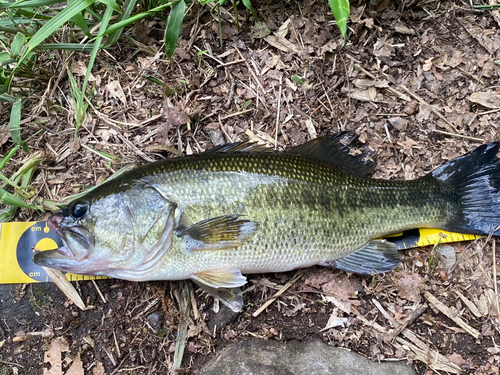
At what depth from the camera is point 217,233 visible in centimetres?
271

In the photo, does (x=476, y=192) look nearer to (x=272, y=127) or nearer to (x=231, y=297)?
(x=272, y=127)

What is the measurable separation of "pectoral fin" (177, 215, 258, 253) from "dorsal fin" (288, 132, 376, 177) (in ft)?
2.83

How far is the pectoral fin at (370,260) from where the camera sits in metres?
2.99

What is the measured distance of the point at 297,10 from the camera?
3.54 meters

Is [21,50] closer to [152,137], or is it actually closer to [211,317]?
[152,137]

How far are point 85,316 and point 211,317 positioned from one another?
1.12 m

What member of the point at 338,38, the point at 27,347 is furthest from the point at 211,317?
the point at 338,38

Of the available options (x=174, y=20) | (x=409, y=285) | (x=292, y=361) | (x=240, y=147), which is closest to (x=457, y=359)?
(x=409, y=285)

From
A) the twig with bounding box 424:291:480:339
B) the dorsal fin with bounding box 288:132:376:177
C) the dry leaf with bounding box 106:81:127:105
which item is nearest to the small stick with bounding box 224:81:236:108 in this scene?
the dorsal fin with bounding box 288:132:376:177

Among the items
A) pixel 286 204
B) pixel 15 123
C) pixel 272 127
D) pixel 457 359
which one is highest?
pixel 15 123

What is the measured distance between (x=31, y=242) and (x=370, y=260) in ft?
9.82

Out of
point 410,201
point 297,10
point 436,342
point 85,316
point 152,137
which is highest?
point 297,10

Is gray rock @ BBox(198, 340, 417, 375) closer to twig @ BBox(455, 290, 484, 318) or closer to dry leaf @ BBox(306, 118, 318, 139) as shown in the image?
twig @ BBox(455, 290, 484, 318)

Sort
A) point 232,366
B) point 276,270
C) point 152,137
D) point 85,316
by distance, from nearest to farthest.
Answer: point 232,366
point 276,270
point 85,316
point 152,137
